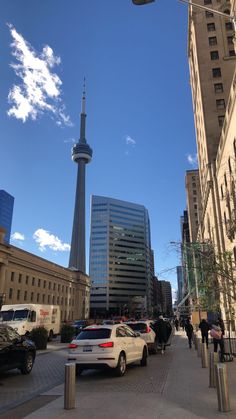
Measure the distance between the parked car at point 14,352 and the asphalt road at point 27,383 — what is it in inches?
15.5

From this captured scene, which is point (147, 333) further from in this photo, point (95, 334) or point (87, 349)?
point (87, 349)

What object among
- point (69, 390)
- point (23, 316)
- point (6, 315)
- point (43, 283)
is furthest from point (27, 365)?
point (43, 283)

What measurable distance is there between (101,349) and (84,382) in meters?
1.03

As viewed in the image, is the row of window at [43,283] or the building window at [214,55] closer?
the building window at [214,55]

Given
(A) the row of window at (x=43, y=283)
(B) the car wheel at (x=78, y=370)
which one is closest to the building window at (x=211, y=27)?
(A) the row of window at (x=43, y=283)

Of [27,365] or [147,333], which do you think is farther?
[147,333]

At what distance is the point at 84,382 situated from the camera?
11047mm

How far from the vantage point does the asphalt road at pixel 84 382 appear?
940 centimetres

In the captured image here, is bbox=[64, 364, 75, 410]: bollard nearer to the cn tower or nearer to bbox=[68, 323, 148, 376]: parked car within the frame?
bbox=[68, 323, 148, 376]: parked car

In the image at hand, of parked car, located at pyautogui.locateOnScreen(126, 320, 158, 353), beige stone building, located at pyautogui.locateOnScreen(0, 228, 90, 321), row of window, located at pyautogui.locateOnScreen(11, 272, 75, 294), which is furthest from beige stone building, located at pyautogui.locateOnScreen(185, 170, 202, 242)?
parked car, located at pyautogui.locateOnScreen(126, 320, 158, 353)

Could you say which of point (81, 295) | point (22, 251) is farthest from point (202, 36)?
point (81, 295)

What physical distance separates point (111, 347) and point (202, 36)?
58.8m

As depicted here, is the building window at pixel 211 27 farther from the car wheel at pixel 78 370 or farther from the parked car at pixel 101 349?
the car wheel at pixel 78 370

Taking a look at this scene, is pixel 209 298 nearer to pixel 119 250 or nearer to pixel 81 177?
pixel 81 177
